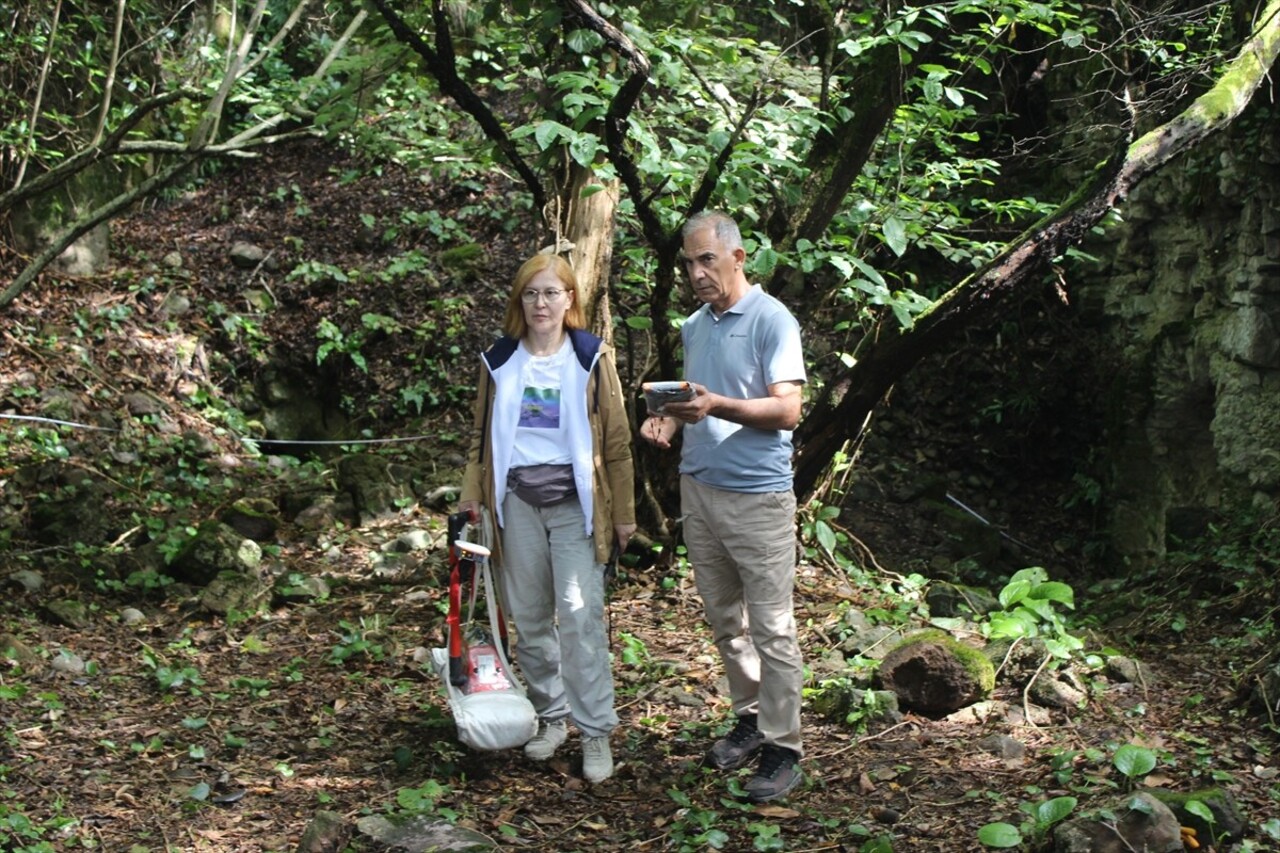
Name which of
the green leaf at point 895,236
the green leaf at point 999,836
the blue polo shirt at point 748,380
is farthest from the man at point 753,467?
the green leaf at point 895,236

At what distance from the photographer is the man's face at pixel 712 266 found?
368cm

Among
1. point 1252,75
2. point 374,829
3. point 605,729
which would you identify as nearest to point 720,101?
point 1252,75

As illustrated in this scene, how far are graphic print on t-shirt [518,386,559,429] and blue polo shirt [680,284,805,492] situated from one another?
448 millimetres

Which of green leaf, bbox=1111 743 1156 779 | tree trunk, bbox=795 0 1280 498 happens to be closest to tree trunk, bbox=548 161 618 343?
tree trunk, bbox=795 0 1280 498

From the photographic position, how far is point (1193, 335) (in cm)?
755

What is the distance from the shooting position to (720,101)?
532 cm

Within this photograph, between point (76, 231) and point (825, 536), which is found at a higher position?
point (76, 231)

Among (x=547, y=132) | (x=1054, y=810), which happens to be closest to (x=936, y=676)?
(x=1054, y=810)

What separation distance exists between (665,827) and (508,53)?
392 centimetres

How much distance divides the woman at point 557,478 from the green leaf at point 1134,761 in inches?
62.4

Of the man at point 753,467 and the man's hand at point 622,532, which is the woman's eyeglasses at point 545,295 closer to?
the man at point 753,467

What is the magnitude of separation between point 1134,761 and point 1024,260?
2410 mm

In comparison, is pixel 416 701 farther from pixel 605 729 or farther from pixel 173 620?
pixel 173 620

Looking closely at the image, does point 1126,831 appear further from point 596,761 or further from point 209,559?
point 209,559
